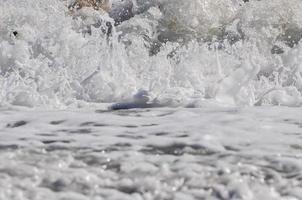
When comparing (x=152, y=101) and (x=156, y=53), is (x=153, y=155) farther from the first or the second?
(x=156, y=53)

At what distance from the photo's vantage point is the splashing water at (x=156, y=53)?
4152mm

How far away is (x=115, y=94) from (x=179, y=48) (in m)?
1.15

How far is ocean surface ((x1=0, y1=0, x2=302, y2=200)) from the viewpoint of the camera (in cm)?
248

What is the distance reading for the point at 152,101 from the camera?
385 cm

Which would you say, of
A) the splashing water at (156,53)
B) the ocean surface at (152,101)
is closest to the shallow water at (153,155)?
the ocean surface at (152,101)

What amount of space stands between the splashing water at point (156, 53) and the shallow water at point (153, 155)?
25.4 inches

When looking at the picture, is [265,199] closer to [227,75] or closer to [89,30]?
[227,75]

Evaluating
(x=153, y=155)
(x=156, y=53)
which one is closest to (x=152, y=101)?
(x=153, y=155)

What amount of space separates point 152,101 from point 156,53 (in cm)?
143

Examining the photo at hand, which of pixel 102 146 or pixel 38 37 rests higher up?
pixel 38 37

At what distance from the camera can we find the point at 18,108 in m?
3.69

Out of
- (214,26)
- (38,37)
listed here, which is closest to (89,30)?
(38,37)

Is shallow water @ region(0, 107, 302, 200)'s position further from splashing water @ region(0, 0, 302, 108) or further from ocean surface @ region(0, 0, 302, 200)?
splashing water @ region(0, 0, 302, 108)

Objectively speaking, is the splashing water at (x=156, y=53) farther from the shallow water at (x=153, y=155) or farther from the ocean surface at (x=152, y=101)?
the shallow water at (x=153, y=155)
